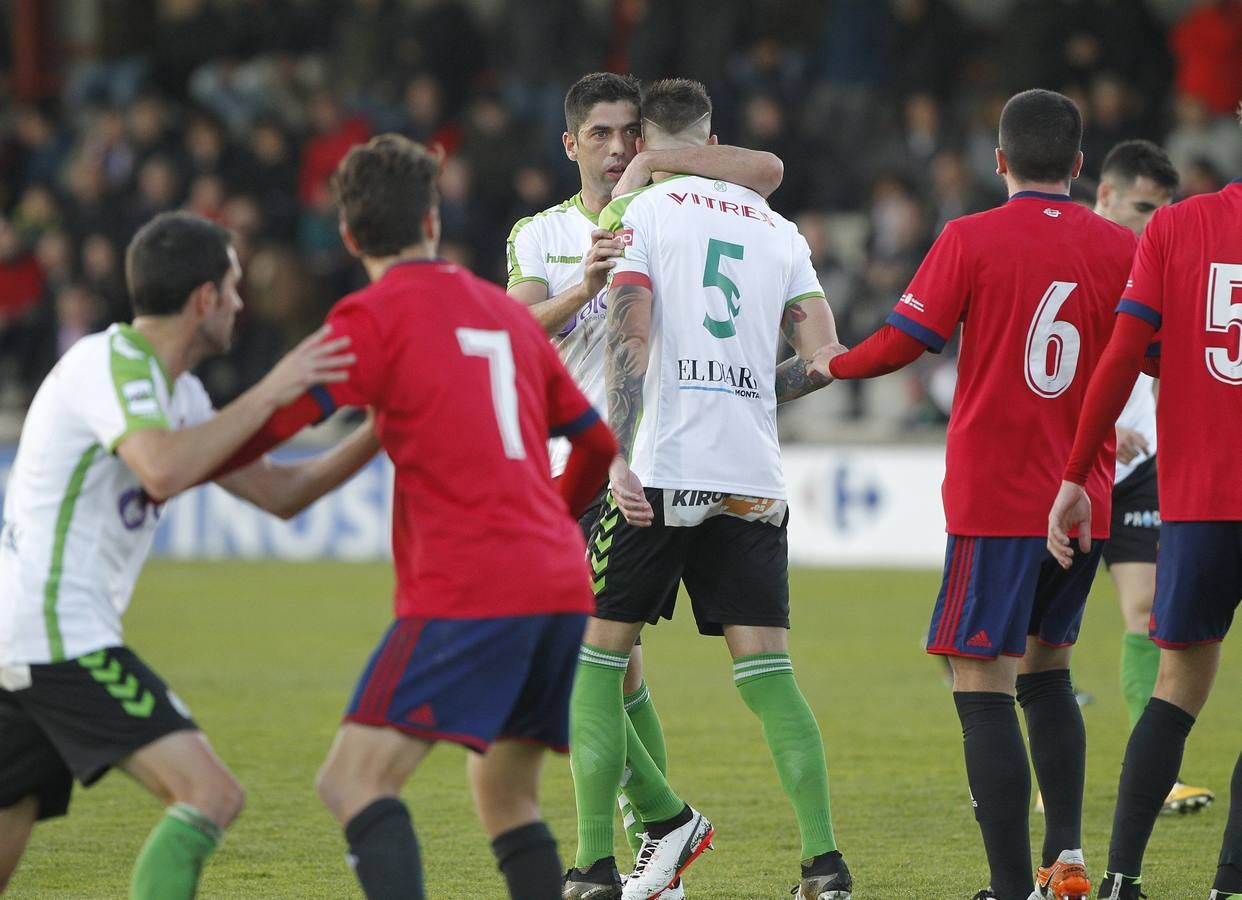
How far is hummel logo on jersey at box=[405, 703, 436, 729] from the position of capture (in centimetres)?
382

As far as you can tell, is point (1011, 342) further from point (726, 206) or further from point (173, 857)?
point (173, 857)

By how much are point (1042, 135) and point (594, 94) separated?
5.37 ft

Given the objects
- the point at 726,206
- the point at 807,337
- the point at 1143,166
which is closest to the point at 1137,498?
the point at 1143,166

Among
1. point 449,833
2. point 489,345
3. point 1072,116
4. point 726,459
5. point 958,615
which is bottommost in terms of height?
point 449,833

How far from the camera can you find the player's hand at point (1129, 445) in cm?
684

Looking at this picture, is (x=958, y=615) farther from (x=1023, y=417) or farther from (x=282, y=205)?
(x=282, y=205)

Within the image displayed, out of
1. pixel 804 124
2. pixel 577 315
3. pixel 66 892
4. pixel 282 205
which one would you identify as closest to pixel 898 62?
pixel 804 124

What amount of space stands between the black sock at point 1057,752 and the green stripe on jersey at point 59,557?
280 centimetres

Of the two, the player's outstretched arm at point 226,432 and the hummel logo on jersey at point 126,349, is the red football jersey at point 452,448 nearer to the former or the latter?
the player's outstretched arm at point 226,432

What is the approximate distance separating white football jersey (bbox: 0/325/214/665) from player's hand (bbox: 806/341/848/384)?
2053mm

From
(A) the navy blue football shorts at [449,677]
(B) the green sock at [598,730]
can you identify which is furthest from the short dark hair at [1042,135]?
(A) the navy blue football shorts at [449,677]

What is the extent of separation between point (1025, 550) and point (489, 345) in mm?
1841

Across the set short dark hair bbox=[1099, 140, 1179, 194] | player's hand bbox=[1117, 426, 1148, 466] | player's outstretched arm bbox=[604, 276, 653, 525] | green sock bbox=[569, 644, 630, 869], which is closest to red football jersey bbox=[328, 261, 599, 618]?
player's outstretched arm bbox=[604, 276, 653, 525]

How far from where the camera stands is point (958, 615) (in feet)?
16.5
